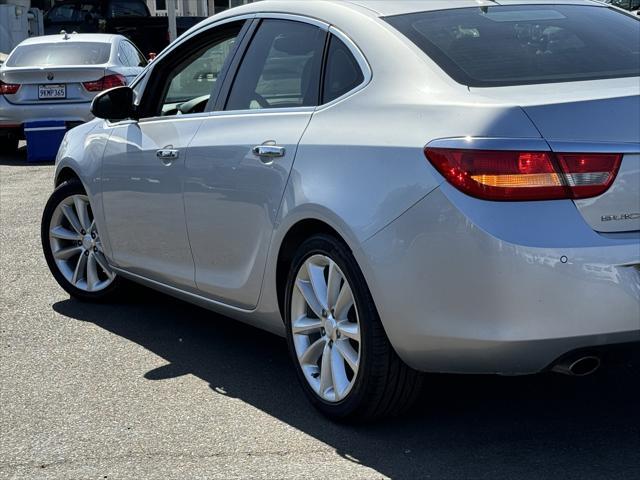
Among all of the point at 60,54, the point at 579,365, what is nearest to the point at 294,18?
the point at 579,365

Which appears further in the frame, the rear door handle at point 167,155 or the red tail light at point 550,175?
the rear door handle at point 167,155

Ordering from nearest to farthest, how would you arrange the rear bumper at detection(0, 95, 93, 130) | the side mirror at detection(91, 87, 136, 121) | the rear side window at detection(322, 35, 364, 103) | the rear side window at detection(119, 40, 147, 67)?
the rear side window at detection(322, 35, 364, 103) < the side mirror at detection(91, 87, 136, 121) < the rear bumper at detection(0, 95, 93, 130) < the rear side window at detection(119, 40, 147, 67)

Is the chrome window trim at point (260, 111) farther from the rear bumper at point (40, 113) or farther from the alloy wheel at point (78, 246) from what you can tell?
the rear bumper at point (40, 113)

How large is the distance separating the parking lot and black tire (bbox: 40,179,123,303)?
1.68 feet

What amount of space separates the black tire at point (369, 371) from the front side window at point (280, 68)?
0.71 metres

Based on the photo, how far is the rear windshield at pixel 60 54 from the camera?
47.9ft

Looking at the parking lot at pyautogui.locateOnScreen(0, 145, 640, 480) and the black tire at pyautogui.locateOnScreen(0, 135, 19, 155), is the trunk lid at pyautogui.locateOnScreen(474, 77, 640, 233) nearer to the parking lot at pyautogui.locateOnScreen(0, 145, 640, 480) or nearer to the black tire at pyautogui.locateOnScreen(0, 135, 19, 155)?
the parking lot at pyautogui.locateOnScreen(0, 145, 640, 480)

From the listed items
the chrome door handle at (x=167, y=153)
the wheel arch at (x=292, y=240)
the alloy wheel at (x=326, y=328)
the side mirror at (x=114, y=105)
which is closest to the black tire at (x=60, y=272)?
the side mirror at (x=114, y=105)

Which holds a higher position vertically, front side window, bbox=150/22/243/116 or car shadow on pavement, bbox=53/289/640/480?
front side window, bbox=150/22/243/116

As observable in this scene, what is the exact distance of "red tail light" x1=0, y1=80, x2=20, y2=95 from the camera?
47.4 feet

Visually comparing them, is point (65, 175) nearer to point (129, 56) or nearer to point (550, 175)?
point (550, 175)

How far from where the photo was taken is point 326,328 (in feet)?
15.1

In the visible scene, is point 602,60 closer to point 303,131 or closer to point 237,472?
point 303,131

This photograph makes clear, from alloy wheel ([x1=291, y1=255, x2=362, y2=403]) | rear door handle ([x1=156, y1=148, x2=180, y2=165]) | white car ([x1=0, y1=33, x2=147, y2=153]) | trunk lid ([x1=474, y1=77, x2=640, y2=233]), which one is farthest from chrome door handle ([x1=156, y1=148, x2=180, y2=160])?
white car ([x1=0, y1=33, x2=147, y2=153])
